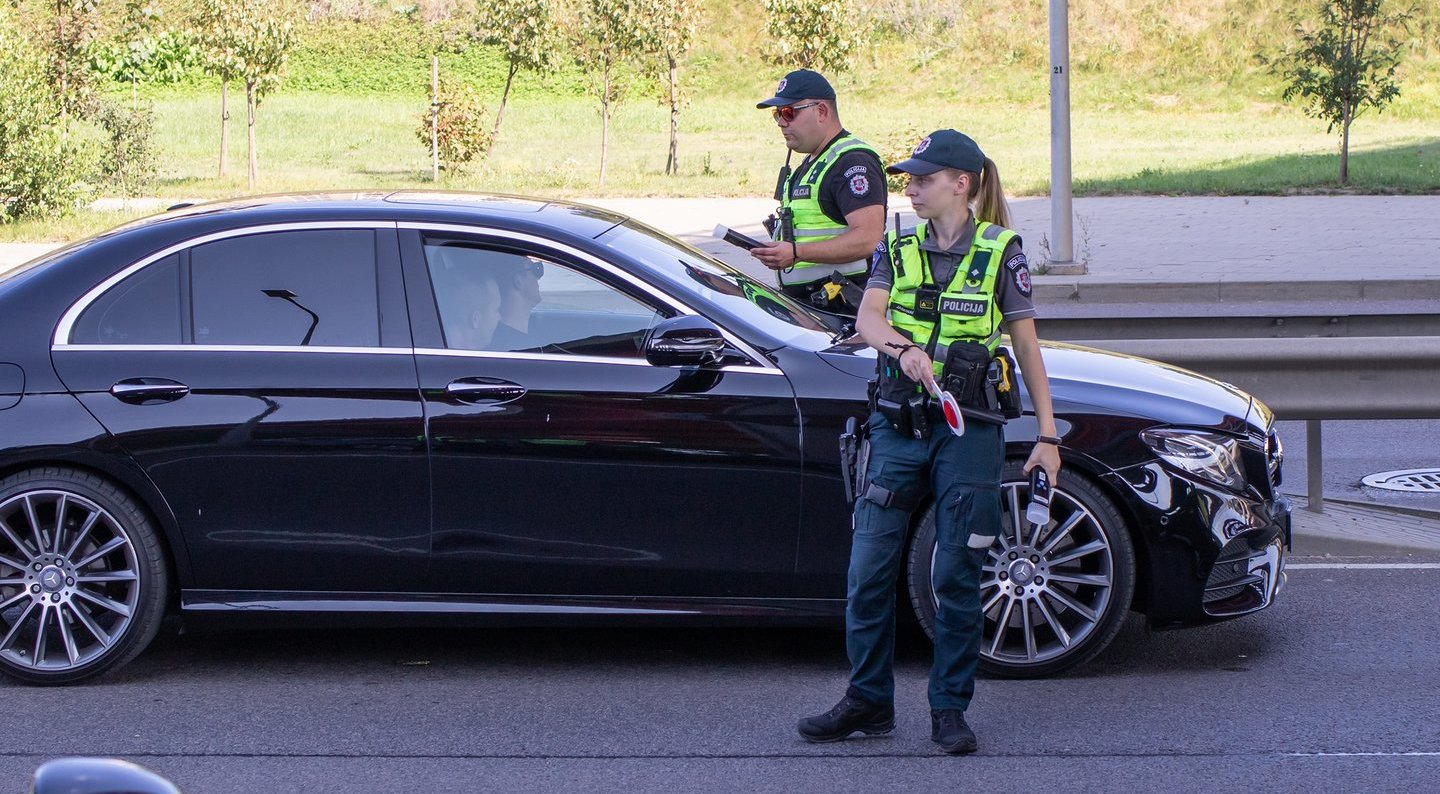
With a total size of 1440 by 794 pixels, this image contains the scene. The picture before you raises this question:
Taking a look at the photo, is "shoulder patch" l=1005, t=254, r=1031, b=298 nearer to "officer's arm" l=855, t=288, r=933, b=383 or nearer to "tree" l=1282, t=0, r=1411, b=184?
"officer's arm" l=855, t=288, r=933, b=383

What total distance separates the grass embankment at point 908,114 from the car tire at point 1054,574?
22.4 meters

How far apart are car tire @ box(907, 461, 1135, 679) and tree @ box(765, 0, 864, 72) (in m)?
25.9

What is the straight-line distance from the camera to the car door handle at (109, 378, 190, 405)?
4.75m

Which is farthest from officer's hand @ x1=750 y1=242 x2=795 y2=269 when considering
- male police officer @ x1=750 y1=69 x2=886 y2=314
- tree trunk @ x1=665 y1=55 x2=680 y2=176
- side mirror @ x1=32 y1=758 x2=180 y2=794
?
tree trunk @ x1=665 y1=55 x2=680 y2=176

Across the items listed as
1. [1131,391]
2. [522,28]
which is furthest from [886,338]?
[522,28]

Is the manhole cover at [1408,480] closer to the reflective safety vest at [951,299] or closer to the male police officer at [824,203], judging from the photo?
the male police officer at [824,203]

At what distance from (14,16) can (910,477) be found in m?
24.2

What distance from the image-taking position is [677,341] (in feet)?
15.4

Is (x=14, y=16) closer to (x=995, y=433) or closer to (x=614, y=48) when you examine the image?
(x=614, y=48)

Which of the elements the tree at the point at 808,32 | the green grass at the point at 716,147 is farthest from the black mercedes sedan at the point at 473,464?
the tree at the point at 808,32

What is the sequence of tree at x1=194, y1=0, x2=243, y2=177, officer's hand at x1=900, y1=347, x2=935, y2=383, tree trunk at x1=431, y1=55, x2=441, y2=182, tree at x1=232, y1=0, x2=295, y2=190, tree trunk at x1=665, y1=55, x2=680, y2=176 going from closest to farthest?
officer's hand at x1=900, y1=347, x2=935, y2=383, tree at x1=194, y1=0, x2=243, y2=177, tree at x1=232, y1=0, x2=295, y2=190, tree trunk at x1=431, y1=55, x2=441, y2=182, tree trunk at x1=665, y1=55, x2=680, y2=176

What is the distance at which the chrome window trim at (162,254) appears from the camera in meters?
4.81

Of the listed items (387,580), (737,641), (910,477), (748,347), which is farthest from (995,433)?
(387,580)

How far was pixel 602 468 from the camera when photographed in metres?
4.73
